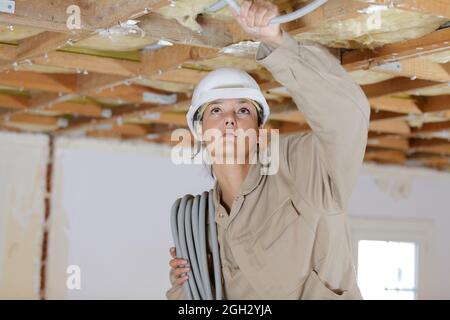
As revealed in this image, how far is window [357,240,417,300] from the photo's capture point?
245 inches

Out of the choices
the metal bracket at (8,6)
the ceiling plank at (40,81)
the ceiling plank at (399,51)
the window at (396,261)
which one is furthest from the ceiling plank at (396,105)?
the window at (396,261)

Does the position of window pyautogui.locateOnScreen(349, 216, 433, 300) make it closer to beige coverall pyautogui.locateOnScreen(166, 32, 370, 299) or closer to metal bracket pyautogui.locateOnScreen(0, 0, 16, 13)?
metal bracket pyautogui.locateOnScreen(0, 0, 16, 13)

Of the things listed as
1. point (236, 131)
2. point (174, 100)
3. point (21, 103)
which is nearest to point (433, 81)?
point (174, 100)

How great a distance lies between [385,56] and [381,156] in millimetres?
3344

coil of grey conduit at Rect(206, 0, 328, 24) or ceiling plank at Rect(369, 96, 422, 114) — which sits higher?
ceiling plank at Rect(369, 96, 422, 114)

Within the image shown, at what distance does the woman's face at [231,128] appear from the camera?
1.79 metres

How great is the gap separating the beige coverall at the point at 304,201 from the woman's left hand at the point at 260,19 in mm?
27

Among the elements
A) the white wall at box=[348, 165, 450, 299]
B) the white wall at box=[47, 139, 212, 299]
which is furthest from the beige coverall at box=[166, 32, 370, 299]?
the white wall at box=[348, 165, 450, 299]

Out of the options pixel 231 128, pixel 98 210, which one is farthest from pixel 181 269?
pixel 98 210

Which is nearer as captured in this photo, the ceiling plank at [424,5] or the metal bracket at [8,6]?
the ceiling plank at [424,5]

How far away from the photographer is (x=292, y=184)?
1721mm

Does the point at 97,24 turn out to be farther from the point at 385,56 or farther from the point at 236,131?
the point at 385,56

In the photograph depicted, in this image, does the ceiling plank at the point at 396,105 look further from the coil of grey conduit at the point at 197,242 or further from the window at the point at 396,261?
the window at the point at 396,261

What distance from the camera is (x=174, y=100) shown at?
3926 millimetres
